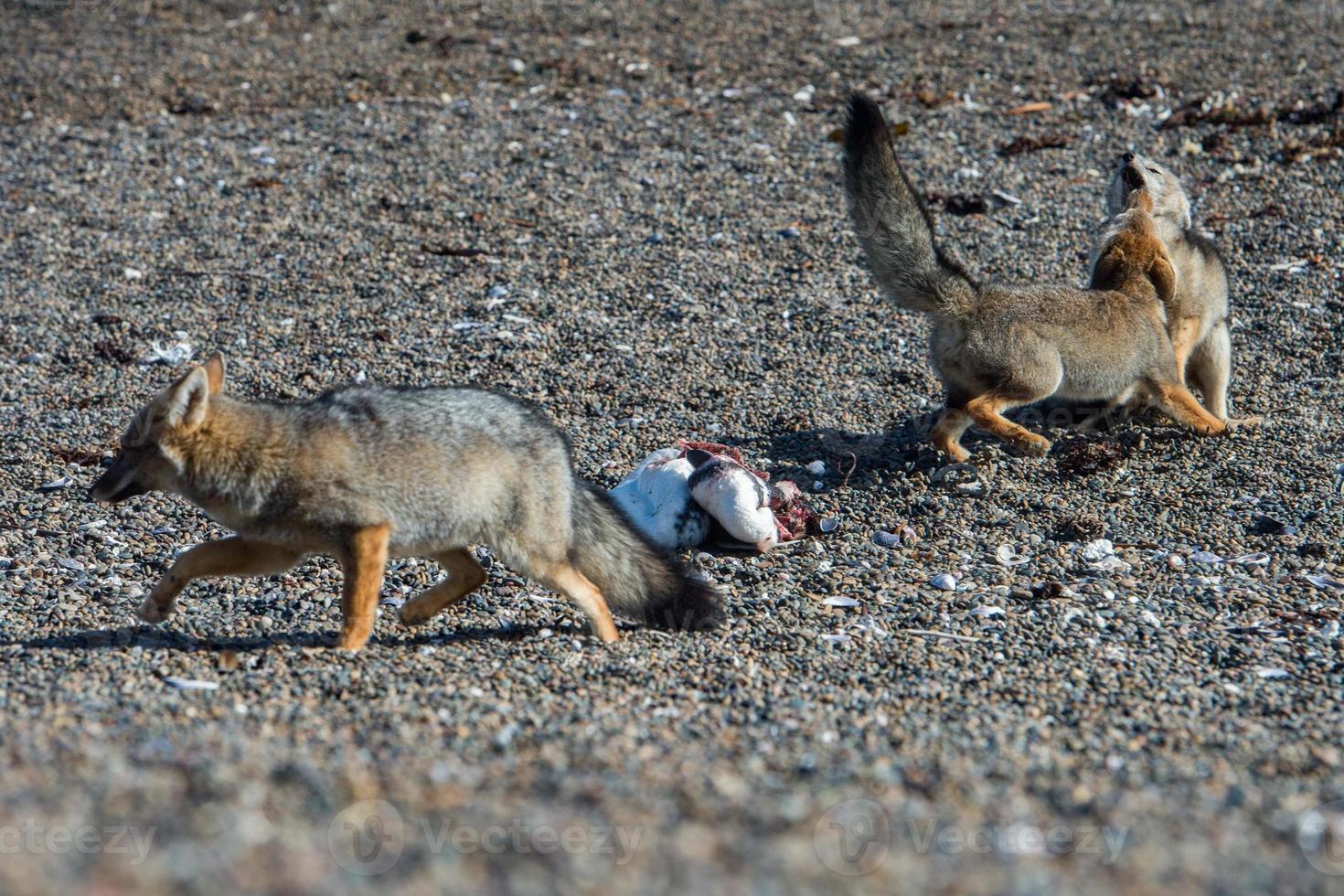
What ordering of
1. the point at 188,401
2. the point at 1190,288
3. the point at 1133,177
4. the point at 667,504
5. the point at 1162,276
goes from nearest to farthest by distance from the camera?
1. the point at 188,401
2. the point at 667,504
3. the point at 1162,276
4. the point at 1190,288
5. the point at 1133,177

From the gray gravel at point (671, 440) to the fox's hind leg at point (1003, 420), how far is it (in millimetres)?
187

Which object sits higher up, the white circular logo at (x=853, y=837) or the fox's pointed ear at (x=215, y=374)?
the fox's pointed ear at (x=215, y=374)

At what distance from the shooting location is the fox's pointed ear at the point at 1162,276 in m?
9.29

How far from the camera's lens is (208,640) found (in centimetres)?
605

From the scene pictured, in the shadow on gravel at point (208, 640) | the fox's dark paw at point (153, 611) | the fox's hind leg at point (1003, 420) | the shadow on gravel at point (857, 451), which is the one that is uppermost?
the fox's hind leg at point (1003, 420)

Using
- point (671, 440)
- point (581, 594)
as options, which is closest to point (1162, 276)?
point (671, 440)

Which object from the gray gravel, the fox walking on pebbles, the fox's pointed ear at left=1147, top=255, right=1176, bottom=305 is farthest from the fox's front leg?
the fox's pointed ear at left=1147, top=255, right=1176, bottom=305

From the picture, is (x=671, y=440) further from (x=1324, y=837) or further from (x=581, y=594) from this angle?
(x=1324, y=837)

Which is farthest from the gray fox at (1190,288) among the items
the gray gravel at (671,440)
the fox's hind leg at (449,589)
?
the fox's hind leg at (449,589)

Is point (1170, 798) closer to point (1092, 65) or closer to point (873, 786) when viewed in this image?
point (873, 786)

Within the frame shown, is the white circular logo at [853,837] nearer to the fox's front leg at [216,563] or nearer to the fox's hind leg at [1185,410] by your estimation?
the fox's front leg at [216,563]

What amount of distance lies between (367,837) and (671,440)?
18.5 ft

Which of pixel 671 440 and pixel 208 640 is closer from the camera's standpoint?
pixel 208 640

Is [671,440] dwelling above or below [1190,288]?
below
